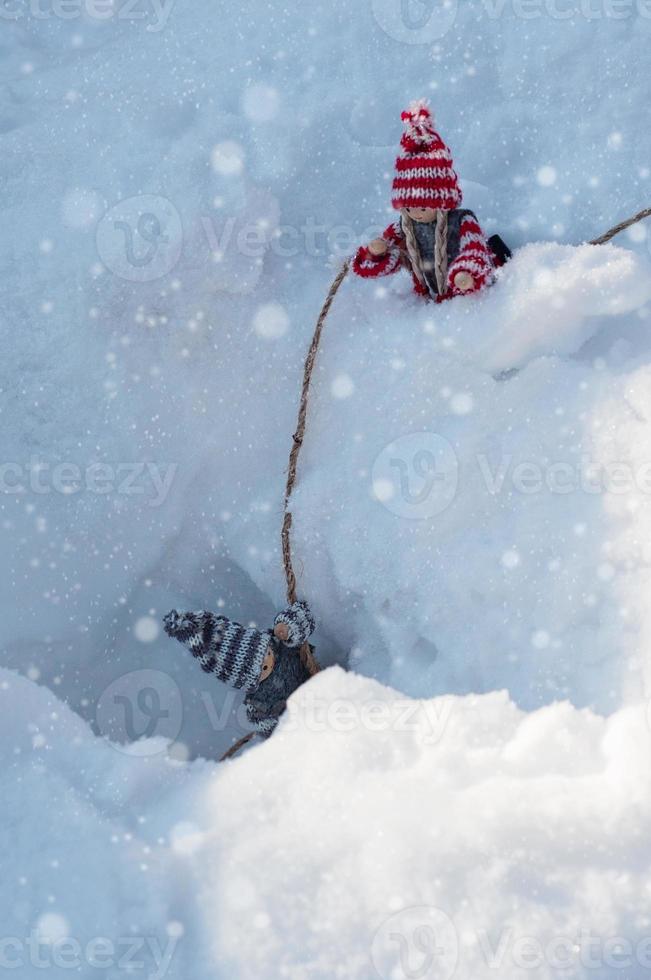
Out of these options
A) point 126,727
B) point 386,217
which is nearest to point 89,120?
point 386,217

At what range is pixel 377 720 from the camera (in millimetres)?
2199

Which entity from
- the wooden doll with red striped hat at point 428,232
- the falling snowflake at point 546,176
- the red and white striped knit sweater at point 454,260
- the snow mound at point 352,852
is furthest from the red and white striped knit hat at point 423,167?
the snow mound at point 352,852

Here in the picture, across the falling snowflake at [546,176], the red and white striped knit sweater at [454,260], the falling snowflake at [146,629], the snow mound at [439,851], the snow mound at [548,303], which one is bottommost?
the snow mound at [439,851]

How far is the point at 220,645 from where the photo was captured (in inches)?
94.7

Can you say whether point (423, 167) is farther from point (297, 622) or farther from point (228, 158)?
point (297, 622)

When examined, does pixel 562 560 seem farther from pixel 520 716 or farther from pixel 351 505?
pixel 351 505

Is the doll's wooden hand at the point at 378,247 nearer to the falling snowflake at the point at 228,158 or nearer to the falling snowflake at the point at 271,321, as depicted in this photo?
the falling snowflake at the point at 271,321

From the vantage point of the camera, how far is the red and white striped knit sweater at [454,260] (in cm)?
247

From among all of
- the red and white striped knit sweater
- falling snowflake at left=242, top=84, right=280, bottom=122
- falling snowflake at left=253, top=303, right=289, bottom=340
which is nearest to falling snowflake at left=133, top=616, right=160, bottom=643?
falling snowflake at left=253, top=303, right=289, bottom=340

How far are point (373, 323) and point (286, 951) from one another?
67.3 inches

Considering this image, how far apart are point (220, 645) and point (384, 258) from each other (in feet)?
3.84

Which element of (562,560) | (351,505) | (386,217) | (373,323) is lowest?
(562,560)

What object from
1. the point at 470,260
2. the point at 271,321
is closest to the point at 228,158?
the point at 271,321

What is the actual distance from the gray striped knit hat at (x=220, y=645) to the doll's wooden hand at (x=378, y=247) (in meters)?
1.11
